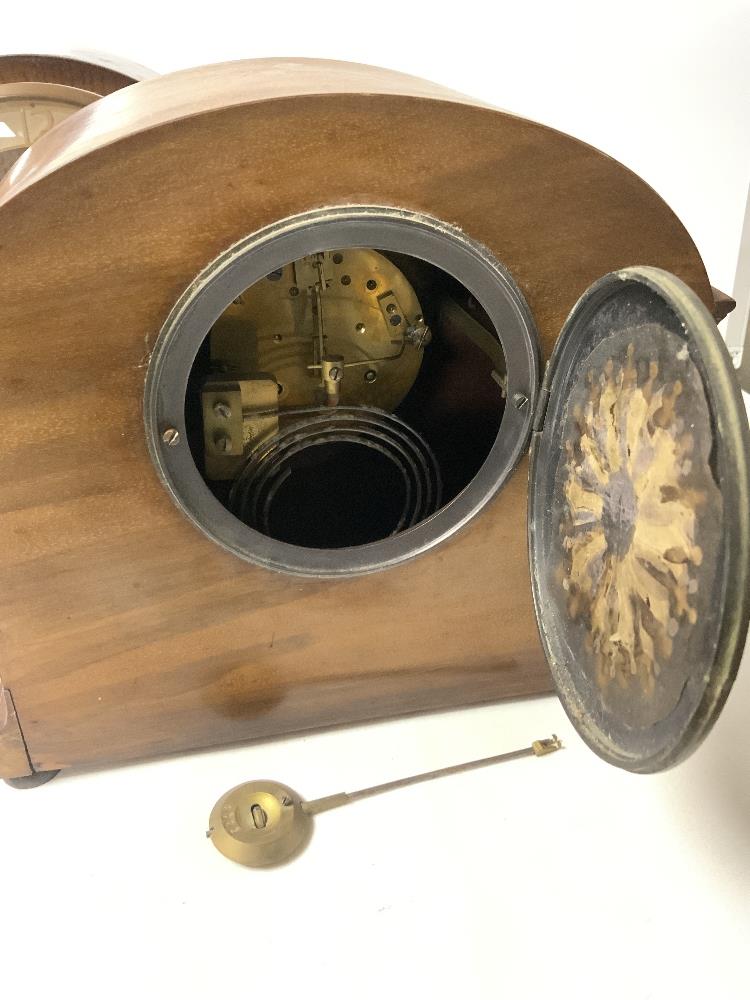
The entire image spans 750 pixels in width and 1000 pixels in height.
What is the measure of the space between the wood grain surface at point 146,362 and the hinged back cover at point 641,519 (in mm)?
116

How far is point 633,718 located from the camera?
0.76 meters

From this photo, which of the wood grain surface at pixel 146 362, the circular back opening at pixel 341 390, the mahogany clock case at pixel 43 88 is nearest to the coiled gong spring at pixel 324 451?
the circular back opening at pixel 341 390

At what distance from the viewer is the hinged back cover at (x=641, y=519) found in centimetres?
62

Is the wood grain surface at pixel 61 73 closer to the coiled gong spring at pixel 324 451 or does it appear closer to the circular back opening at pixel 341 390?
the circular back opening at pixel 341 390

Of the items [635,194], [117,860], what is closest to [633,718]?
[635,194]

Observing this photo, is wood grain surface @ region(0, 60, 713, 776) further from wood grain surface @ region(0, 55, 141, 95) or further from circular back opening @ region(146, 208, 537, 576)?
wood grain surface @ region(0, 55, 141, 95)

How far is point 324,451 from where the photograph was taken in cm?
119

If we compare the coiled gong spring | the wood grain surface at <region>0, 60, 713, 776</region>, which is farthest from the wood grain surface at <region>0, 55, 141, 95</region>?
the coiled gong spring

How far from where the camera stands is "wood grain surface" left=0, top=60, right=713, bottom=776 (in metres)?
0.77

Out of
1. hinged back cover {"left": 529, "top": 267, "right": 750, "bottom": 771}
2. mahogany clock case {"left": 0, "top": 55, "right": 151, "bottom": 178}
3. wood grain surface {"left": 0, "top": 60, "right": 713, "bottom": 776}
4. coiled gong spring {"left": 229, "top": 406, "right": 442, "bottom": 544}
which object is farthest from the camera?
mahogany clock case {"left": 0, "top": 55, "right": 151, "bottom": 178}

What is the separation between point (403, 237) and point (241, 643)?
1.62ft

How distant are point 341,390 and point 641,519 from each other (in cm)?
51

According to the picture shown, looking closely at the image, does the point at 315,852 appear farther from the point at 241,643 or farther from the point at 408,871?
the point at 241,643

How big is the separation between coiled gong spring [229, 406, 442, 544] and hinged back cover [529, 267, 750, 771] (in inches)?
8.6
